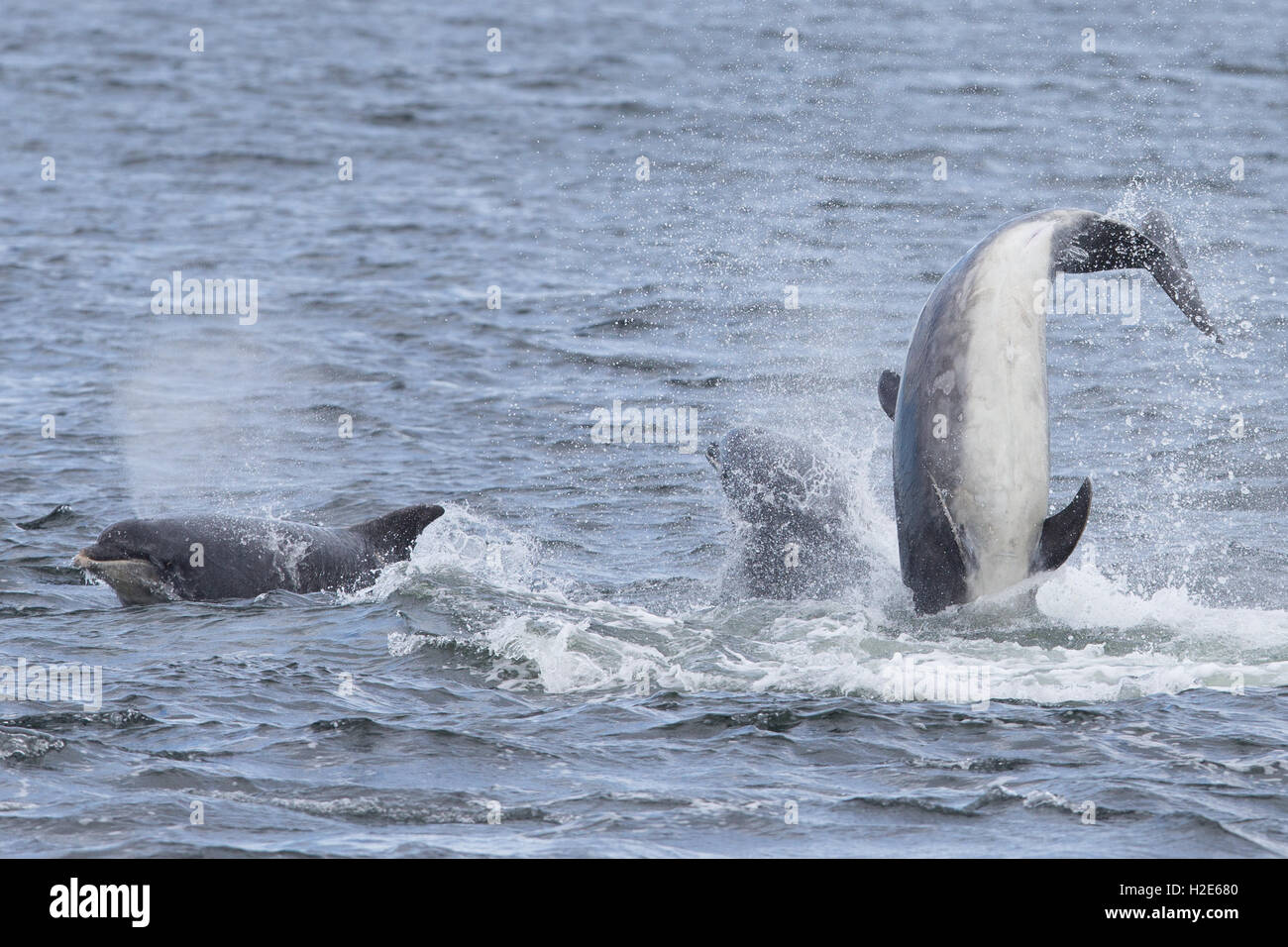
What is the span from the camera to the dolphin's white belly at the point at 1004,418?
1091 cm

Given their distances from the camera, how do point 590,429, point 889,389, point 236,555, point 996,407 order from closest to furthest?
1. point 996,407
2. point 889,389
3. point 236,555
4. point 590,429

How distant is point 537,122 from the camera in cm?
3688

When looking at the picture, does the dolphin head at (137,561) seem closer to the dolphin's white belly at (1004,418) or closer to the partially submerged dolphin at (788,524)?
the partially submerged dolphin at (788,524)

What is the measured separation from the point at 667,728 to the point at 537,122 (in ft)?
92.3

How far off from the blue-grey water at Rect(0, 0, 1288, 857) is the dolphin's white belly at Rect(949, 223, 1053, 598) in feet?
1.63

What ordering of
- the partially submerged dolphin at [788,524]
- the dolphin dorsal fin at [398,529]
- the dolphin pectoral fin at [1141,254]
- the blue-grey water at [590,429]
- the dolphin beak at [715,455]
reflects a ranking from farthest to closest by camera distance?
the dolphin dorsal fin at [398,529]
the dolphin beak at [715,455]
the partially submerged dolphin at [788,524]
the dolphin pectoral fin at [1141,254]
the blue-grey water at [590,429]

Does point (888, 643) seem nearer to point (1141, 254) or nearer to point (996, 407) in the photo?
point (996, 407)

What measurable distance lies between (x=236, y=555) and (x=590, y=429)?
7.37 metres

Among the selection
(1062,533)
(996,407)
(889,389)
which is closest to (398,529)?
(889,389)

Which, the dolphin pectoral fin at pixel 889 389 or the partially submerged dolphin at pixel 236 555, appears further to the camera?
the partially submerged dolphin at pixel 236 555

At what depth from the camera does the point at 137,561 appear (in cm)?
1302

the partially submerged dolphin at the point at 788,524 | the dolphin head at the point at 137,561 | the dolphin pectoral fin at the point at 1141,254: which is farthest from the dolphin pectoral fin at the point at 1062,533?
the dolphin head at the point at 137,561

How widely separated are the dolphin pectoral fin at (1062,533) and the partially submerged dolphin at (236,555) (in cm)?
505
